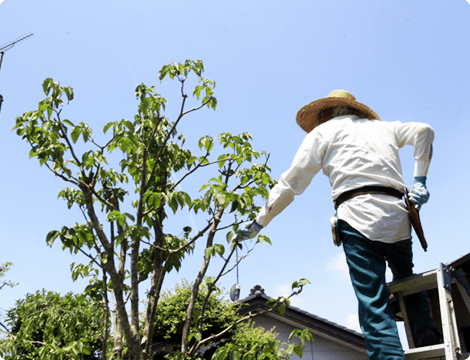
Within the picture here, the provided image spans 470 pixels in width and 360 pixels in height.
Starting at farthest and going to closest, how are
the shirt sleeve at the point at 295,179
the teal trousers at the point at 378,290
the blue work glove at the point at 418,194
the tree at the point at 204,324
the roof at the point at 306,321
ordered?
the roof at the point at 306,321 < the tree at the point at 204,324 < the shirt sleeve at the point at 295,179 < the blue work glove at the point at 418,194 < the teal trousers at the point at 378,290

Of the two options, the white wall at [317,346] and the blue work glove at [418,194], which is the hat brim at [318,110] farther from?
the white wall at [317,346]

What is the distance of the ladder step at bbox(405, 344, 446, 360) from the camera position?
251cm

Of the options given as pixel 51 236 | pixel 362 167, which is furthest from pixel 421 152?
pixel 51 236

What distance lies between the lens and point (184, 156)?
16.8 ft

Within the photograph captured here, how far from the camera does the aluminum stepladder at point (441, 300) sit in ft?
8.12

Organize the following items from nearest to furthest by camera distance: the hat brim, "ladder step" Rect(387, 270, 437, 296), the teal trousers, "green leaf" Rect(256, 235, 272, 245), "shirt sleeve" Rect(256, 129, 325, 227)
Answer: the teal trousers → "ladder step" Rect(387, 270, 437, 296) → "shirt sleeve" Rect(256, 129, 325, 227) → the hat brim → "green leaf" Rect(256, 235, 272, 245)

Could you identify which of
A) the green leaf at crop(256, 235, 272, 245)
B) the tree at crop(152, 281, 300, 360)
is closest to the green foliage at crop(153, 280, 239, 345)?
the tree at crop(152, 281, 300, 360)

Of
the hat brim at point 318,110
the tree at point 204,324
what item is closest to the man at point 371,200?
the hat brim at point 318,110

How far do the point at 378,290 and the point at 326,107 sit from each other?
4.77 ft

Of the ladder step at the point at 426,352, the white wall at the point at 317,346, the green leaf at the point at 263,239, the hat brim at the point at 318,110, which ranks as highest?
the hat brim at the point at 318,110

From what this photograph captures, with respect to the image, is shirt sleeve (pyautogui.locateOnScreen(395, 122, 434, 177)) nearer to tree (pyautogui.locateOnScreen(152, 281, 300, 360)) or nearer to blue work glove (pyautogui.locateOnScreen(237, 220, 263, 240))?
blue work glove (pyautogui.locateOnScreen(237, 220, 263, 240))

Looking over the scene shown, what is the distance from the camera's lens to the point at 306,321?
9984 millimetres

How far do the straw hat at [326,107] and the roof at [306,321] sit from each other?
276 inches

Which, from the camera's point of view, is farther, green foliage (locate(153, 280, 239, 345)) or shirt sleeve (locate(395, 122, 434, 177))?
green foliage (locate(153, 280, 239, 345))
